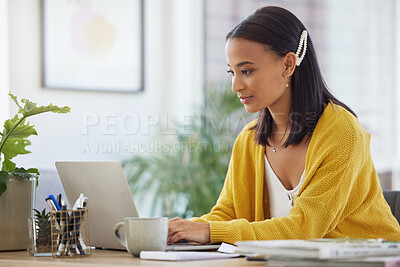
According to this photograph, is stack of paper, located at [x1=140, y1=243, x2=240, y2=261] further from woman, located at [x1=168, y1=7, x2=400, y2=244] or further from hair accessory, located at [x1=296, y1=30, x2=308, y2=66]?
hair accessory, located at [x1=296, y1=30, x2=308, y2=66]

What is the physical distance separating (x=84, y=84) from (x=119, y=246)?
2.44 m

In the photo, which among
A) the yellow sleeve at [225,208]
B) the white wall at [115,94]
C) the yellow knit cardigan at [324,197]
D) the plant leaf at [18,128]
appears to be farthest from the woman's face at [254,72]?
the white wall at [115,94]

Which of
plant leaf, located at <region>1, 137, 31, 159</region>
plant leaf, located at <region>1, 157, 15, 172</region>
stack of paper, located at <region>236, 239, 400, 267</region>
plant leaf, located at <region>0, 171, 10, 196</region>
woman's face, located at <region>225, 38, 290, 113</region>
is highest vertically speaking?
woman's face, located at <region>225, 38, 290, 113</region>

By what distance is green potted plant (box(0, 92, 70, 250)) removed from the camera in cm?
167

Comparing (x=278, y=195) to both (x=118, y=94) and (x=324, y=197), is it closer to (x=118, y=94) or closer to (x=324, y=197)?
(x=324, y=197)

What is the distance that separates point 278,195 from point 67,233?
722mm

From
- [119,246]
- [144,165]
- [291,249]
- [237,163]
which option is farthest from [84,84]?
[291,249]

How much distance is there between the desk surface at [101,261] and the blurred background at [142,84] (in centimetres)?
202

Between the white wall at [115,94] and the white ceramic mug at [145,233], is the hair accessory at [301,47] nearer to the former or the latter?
the white ceramic mug at [145,233]

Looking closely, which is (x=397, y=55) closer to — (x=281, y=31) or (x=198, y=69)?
(x=198, y=69)

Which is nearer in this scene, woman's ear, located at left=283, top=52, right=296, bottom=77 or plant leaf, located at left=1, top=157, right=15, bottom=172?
plant leaf, located at left=1, top=157, right=15, bottom=172

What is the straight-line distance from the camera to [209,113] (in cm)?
401

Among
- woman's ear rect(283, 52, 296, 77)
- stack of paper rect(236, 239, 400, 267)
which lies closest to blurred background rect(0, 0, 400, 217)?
woman's ear rect(283, 52, 296, 77)

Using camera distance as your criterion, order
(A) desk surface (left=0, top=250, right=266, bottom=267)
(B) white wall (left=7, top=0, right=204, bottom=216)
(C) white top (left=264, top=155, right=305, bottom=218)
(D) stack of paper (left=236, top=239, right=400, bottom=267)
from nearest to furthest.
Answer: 1. (D) stack of paper (left=236, top=239, right=400, bottom=267)
2. (A) desk surface (left=0, top=250, right=266, bottom=267)
3. (C) white top (left=264, top=155, right=305, bottom=218)
4. (B) white wall (left=7, top=0, right=204, bottom=216)
